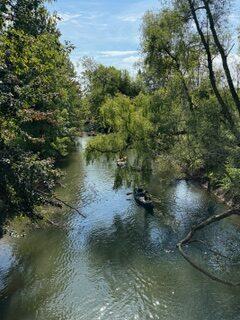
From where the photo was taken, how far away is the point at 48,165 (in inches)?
666

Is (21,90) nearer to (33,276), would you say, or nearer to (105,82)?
(33,276)

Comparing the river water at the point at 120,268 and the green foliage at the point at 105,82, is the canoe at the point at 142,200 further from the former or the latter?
the green foliage at the point at 105,82

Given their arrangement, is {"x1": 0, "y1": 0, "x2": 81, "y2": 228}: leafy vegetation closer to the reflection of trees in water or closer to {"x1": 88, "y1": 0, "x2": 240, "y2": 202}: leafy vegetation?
the reflection of trees in water

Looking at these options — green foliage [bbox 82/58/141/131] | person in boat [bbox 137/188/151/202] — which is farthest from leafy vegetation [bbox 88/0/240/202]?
green foliage [bbox 82/58/141/131]

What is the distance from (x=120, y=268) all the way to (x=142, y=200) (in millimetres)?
9445

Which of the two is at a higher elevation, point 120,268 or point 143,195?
point 143,195

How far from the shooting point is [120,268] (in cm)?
2106

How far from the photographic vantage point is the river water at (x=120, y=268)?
57.7ft

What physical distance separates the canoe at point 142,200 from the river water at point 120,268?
503 millimetres

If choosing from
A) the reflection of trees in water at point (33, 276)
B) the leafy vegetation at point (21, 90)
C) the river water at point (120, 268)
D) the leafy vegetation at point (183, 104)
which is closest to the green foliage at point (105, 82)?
the leafy vegetation at point (183, 104)

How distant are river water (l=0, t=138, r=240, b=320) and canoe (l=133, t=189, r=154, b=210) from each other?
50cm

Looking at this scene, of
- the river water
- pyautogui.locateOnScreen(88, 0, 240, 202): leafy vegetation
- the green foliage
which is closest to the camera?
the river water

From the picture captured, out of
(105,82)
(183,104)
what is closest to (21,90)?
(183,104)

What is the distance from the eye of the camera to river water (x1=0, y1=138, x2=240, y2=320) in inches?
692
